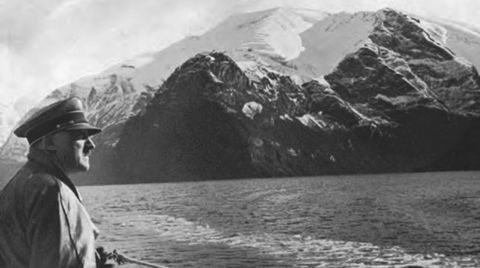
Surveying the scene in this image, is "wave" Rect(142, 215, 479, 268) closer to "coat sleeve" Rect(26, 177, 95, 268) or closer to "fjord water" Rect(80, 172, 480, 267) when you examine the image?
"fjord water" Rect(80, 172, 480, 267)

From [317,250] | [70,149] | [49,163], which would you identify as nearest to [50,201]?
[49,163]

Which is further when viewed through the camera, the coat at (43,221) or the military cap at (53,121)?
the military cap at (53,121)

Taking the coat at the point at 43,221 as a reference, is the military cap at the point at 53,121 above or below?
above

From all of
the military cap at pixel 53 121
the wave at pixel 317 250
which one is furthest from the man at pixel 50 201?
the wave at pixel 317 250

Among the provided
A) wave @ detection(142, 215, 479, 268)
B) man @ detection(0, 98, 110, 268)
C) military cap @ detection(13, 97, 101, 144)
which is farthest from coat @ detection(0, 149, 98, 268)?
wave @ detection(142, 215, 479, 268)

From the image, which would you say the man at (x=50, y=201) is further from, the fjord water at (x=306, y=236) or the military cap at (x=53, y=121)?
the fjord water at (x=306, y=236)

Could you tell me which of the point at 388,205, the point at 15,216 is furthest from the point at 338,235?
the point at 15,216

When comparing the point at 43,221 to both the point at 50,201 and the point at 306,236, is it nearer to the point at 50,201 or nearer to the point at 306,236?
the point at 50,201
